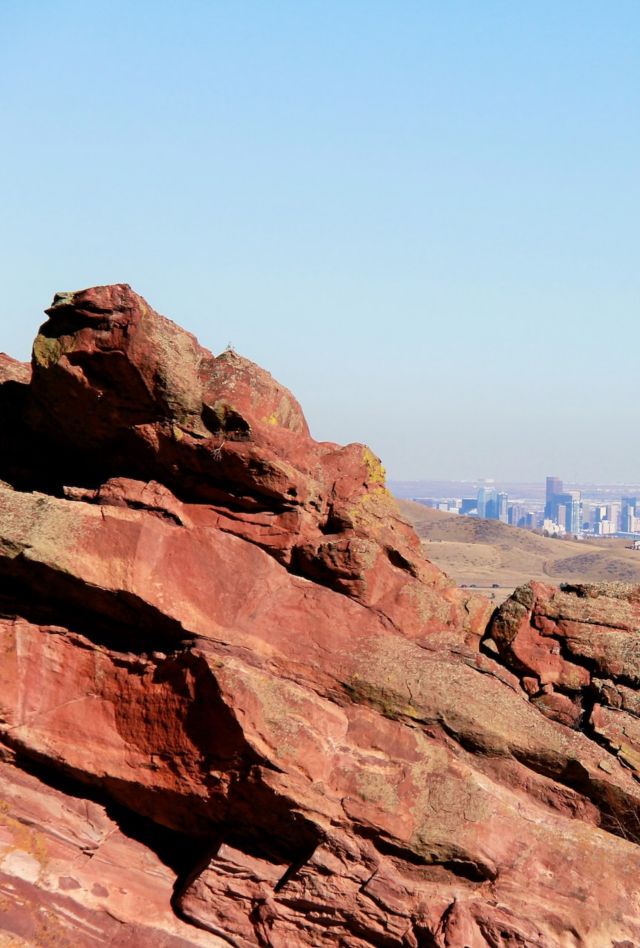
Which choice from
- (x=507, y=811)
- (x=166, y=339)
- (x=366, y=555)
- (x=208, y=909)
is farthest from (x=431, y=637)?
(x=166, y=339)

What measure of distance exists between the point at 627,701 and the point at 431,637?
17.5ft

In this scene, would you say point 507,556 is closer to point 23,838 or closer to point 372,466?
point 372,466

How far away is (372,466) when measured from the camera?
24375 mm

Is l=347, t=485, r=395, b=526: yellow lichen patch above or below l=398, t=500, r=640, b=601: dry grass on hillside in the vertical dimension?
above

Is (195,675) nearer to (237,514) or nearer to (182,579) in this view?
(182,579)

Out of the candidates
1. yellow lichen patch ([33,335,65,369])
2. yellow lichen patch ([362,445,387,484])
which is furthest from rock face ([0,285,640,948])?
yellow lichen patch ([362,445,387,484])

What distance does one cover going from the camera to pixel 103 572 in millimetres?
19875

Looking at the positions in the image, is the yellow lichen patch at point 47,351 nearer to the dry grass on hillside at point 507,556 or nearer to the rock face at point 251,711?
the rock face at point 251,711

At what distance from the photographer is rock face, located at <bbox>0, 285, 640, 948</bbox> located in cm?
1875

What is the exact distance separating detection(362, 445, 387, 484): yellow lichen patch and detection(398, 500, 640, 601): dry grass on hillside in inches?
3140

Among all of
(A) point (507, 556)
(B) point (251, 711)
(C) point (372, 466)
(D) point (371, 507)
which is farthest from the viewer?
(A) point (507, 556)

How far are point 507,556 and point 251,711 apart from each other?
15063 cm

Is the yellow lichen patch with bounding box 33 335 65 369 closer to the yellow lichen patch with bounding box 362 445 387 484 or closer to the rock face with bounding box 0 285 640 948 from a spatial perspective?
the rock face with bounding box 0 285 640 948

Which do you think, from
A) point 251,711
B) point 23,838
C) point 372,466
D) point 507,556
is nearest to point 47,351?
point 372,466
